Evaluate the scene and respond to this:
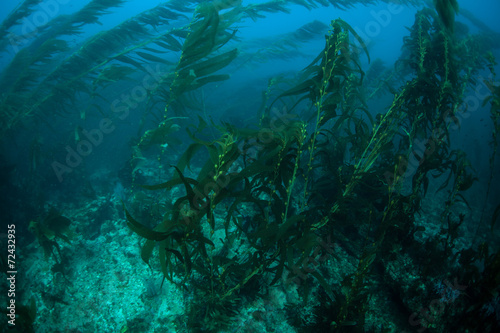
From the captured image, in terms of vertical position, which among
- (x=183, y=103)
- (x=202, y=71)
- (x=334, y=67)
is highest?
(x=334, y=67)

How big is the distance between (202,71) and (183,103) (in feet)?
3.45

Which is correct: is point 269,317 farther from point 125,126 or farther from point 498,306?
point 125,126

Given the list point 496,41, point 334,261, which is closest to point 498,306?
point 334,261

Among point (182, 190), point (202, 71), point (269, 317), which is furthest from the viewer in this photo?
point (182, 190)

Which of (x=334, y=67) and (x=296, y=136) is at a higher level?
(x=334, y=67)

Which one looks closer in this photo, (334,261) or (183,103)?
(334,261)

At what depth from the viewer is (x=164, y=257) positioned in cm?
175

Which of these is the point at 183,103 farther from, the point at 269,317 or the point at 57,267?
the point at 269,317

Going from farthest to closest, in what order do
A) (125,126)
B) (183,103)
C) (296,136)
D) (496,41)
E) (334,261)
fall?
(496,41), (125,126), (183,103), (334,261), (296,136)

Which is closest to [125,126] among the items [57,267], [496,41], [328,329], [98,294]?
[57,267]

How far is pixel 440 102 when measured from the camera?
303 centimetres

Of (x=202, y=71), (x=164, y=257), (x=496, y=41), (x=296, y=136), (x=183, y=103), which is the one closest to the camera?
(x=164, y=257)

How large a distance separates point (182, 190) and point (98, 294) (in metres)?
2.55

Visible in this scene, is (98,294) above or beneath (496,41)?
beneath
